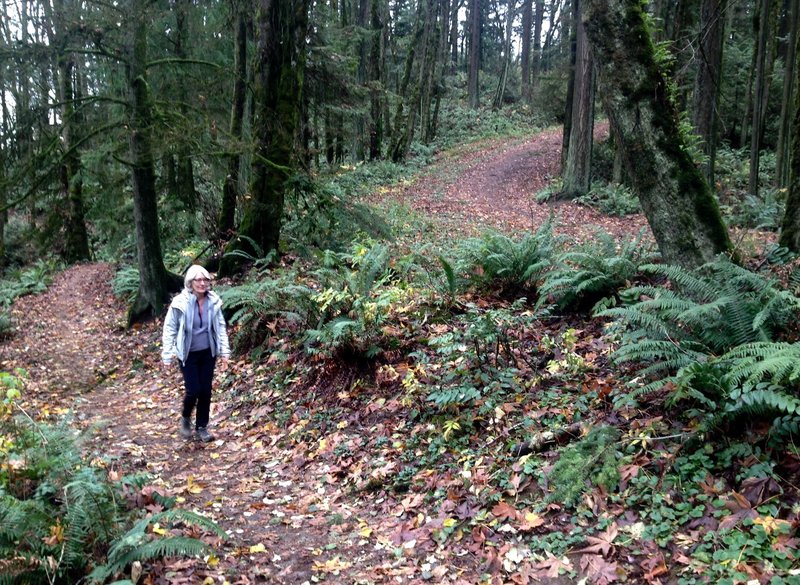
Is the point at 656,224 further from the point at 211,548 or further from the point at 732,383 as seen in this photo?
the point at 211,548

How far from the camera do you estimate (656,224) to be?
555 centimetres

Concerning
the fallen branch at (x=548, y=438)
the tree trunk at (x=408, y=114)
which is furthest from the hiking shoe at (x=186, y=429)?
the tree trunk at (x=408, y=114)

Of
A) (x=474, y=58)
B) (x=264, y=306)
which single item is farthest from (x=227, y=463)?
(x=474, y=58)

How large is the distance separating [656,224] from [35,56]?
10.2 meters

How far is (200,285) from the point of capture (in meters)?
6.14

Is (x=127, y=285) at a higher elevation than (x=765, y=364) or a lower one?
lower

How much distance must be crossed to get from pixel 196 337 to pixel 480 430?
3355 millimetres

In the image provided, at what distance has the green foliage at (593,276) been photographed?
6672 millimetres

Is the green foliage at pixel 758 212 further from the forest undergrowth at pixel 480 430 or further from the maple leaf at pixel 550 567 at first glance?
the maple leaf at pixel 550 567

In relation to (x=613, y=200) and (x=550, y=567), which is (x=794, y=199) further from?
(x=613, y=200)

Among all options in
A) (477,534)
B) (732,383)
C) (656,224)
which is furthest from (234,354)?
(732,383)

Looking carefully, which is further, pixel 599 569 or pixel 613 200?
pixel 613 200

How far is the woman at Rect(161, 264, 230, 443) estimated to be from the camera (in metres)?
6.09

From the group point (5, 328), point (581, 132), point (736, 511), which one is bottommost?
point (5, 328)
